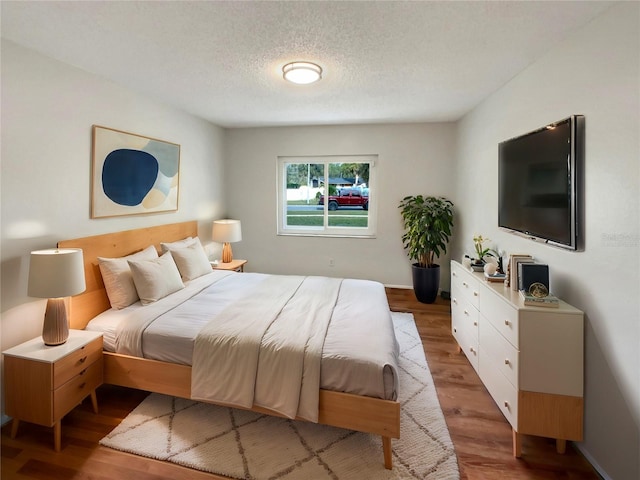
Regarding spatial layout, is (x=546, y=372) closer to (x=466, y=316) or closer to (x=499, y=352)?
(x=499, y=352)

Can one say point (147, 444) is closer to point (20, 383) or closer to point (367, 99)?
point (20, 383)

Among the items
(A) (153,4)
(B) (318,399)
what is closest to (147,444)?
(B) (318,399)

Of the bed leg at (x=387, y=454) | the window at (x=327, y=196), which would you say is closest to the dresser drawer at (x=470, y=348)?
the bed leg at (x=387, y=454)

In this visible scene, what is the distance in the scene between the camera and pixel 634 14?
1.47 meters

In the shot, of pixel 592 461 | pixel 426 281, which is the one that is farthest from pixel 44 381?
pixel 426 281

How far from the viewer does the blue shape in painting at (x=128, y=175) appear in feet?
8.93

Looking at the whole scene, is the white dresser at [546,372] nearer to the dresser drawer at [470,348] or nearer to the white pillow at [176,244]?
the dresser drawer at [470,348]

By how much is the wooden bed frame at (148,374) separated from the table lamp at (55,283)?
1.14 feet

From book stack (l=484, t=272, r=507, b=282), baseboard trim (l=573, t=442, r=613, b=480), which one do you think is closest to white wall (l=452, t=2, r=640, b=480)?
baseboard trim (l=573, t=442, r=613, b=480)

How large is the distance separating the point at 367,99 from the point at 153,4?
2.13m

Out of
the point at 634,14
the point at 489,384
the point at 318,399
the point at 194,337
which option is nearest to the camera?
the point at 634,14

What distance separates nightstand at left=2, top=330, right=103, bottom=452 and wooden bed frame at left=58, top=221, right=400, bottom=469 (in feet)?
0.76

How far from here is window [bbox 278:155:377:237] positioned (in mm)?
4652

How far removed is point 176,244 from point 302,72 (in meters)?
2.20
